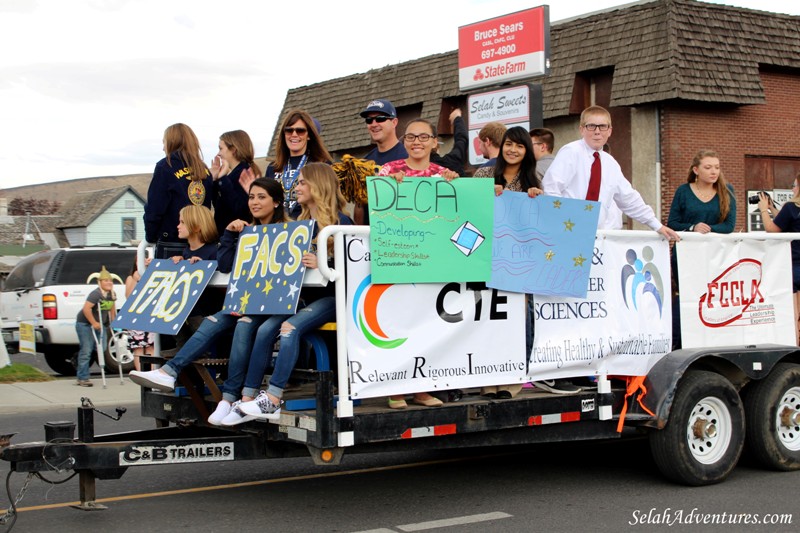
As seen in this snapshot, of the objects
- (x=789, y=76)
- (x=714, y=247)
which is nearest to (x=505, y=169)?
(x=714, y=247)

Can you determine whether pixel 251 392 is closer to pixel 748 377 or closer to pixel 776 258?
pixel 748 377

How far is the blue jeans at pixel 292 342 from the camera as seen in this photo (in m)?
5.94

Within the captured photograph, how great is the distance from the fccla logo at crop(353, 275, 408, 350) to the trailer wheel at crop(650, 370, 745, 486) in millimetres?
2327

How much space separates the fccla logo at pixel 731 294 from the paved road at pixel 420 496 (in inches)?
48.2

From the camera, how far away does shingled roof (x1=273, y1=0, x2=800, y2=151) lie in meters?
23.8

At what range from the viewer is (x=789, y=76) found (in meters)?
26.4

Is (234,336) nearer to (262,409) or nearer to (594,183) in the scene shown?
(262,409)

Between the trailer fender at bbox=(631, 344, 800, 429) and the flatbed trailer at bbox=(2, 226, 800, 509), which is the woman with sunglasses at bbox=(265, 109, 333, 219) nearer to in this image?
the flatbed trailer at bbox=(2, 226, 800, 509)

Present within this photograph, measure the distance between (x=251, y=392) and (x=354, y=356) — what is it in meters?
0.75

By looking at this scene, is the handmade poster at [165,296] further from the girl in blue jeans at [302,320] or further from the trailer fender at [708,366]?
the trailer fender at [708,366]

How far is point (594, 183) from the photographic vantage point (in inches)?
295

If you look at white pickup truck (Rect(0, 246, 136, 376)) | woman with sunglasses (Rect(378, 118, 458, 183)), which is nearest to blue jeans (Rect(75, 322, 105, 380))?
white pickup truck (Rect(0, 246, 136, 376))

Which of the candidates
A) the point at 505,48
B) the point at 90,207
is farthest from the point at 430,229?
the point at 90,207

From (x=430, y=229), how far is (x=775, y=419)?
3.31 m
